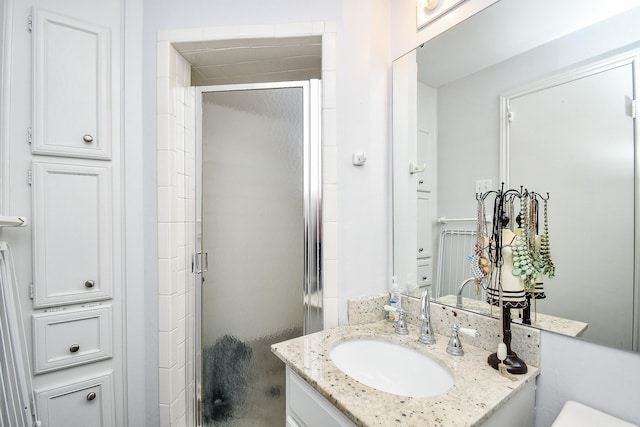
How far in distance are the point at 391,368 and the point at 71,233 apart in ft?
4.80

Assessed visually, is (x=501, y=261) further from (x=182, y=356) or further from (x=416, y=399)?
(x=182, y=356)

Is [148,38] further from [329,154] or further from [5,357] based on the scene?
[5,357]

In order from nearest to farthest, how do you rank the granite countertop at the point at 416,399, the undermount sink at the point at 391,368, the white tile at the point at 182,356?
the granite countertop at the point at 416,399, the undermount sink at the point at 391,368, the white tile at the point at 182,356

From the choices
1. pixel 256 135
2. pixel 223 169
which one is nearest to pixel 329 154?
pixel 256 135

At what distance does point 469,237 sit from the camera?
1.07m

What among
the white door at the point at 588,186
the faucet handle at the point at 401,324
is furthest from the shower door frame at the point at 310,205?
the white door at the point at 588,186

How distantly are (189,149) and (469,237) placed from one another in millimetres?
1419

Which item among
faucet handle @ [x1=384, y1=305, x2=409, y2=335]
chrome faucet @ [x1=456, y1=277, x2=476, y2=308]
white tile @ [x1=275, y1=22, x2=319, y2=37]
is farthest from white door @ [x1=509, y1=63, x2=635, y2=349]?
white tile @ [x1=275, y1=22, x2=319, y2=37]

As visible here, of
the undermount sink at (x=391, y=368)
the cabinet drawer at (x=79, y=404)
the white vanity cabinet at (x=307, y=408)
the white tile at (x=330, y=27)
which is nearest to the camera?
the white vanity cabinet at (x=307, y=408)

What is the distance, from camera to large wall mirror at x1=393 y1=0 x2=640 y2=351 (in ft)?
2.34

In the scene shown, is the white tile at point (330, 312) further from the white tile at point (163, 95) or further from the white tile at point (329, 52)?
the white tile at point (163, 95)

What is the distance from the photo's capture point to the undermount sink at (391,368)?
0.89 m

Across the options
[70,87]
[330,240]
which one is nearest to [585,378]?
[330,240]

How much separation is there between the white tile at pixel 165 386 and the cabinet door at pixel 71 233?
45 cm
